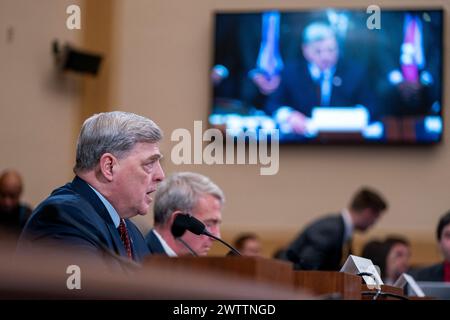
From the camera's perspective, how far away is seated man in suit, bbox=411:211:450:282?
5652 millimetres

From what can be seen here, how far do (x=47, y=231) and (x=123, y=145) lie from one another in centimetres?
45

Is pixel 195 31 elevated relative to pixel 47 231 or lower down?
elevated

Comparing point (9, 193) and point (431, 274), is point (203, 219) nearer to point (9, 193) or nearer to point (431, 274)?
point (431, 274)

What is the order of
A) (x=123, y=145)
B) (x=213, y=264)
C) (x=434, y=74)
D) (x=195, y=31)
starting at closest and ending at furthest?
(x=213, y=264)
(x=123, y=145)
(x=434, y=74)
(x=195, y=31)

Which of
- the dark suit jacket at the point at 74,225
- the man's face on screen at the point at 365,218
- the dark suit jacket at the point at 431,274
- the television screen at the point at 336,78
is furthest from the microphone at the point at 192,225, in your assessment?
the television screen at the point at 336,78

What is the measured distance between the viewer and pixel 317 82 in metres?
8.71

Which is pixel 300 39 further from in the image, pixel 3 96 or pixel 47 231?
pixel 47 231

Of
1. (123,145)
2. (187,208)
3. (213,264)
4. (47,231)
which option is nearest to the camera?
(213,264)

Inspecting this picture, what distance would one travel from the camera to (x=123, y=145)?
3270mm

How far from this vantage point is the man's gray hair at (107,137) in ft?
10.7

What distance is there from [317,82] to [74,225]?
5928mm

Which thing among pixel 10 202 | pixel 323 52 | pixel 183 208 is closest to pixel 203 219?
pixel 183 208

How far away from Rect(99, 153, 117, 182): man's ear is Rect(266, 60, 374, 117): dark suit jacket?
5.50 metres

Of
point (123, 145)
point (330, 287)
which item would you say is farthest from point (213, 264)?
point (123, 145)
